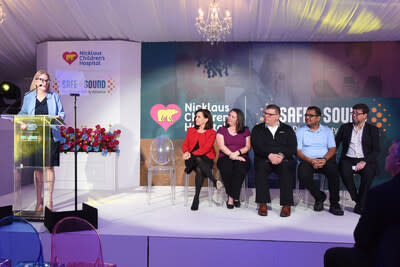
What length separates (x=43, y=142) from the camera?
11.0ft

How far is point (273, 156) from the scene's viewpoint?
4.07 metres

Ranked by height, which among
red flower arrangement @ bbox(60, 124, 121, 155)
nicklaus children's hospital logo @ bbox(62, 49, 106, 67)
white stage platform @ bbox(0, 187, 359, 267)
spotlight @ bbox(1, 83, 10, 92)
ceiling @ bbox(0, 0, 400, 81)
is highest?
ceiling @ bbox(0, 0, 400, 81)

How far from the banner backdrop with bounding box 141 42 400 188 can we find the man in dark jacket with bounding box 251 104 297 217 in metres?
1.73

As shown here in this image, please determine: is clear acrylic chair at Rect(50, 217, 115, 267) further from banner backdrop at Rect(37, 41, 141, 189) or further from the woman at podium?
banner backdrop at Rect(37, 41, 141, 189)

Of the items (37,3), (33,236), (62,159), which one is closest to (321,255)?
(33,236)

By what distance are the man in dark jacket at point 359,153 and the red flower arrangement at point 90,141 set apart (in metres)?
3.41

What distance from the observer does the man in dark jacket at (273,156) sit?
155 inches

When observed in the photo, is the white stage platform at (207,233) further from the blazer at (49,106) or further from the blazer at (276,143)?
the blazer at (49,106)

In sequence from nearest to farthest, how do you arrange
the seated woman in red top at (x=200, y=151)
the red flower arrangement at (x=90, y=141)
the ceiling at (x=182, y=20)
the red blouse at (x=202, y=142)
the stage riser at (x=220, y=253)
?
the stage riser at (x=220, y=253) → the seated woman in red top at (x=200, y=151) → the red blouse at (x=202, y=142) → the ceiling at (x=182, y=20) → the red flower arrangement at (x=90, y=141)

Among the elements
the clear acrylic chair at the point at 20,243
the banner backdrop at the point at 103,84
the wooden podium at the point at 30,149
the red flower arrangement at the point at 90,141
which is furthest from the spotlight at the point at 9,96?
the clear acrylic chair at the point at 20,243

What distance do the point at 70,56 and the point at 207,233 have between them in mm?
4262

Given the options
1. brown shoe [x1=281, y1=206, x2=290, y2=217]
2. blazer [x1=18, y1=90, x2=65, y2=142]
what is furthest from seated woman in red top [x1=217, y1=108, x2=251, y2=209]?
blazer [x1=18, y1=90, x2=65, y2=142]

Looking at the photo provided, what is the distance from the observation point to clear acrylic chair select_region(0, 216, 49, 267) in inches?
72.7

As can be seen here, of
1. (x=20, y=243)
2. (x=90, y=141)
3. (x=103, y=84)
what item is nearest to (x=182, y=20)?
(x=103, y=84)
